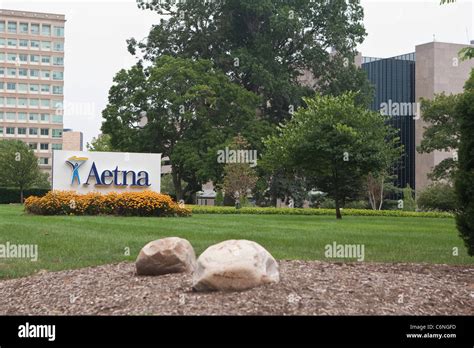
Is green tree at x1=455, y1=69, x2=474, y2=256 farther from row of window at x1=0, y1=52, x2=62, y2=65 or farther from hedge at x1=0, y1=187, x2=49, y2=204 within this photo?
row of window at x1=0, y1=52, x2=62, y2=65

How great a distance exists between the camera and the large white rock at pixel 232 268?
7012 mm

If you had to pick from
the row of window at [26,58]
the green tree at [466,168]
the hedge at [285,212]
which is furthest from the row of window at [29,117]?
the green tree at [466,168]

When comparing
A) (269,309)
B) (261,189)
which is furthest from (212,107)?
(269,309)

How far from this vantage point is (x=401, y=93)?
6200 centimetres

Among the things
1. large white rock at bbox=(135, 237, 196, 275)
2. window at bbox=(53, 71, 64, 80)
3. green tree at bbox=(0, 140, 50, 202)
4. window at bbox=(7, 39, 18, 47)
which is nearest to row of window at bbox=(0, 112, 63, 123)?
window at bbox=(53, 71, 64, 80)

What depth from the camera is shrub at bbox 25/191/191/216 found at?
25828 millimetres

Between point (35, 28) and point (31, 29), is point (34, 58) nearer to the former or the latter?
point (31, 29)

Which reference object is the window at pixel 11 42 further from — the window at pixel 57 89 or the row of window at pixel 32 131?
the row of window at pixel 32 131

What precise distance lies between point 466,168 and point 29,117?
113 metres

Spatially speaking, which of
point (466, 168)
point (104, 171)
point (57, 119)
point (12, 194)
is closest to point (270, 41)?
point (104, 171)

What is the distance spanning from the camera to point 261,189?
4003 centimetres
